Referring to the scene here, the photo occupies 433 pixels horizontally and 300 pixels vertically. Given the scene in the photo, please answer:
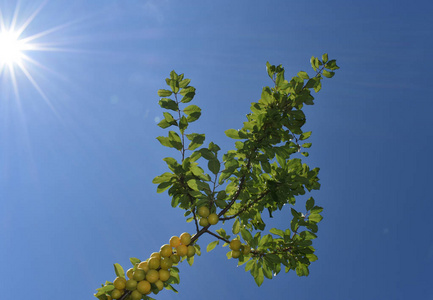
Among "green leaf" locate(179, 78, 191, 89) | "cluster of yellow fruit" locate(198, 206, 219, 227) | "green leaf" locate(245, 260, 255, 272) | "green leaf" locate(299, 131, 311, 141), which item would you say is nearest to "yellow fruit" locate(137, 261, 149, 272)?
"cluster of yellow fruit" locate(198, 206, 219, 227)

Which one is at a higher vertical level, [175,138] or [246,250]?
[175,138]

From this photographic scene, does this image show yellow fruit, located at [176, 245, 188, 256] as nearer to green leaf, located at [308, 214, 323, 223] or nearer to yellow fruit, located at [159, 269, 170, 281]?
yellow fruit, located at [159, 269, 170, 281]

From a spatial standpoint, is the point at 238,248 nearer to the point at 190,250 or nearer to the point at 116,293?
the point at 190,250

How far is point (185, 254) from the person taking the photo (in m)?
2.51

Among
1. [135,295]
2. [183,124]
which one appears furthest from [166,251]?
[183,124]

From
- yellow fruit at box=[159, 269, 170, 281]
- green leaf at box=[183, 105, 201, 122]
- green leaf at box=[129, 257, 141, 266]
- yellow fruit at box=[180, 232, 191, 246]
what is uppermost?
green leaf at box=[183, 105, 201, 122]

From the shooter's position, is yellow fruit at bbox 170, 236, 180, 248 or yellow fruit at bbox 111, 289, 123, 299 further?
yellow fruit at bbox 170, 236, 180, 248

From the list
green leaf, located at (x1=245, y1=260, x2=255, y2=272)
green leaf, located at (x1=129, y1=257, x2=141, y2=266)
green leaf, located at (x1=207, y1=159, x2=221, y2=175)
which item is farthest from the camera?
green leaf, located at (x1=245, y1=260, x2=255, y2=272)

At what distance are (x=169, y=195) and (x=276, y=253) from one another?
1.36 metres

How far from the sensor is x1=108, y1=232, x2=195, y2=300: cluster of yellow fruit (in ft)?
7.31

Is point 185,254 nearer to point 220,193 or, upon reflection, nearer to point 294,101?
point 220,193

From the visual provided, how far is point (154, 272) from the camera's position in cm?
229

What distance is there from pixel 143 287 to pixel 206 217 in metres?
0.85

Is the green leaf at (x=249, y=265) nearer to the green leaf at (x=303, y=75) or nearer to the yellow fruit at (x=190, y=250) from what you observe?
the yellow fruit at (x=190, y=250)
